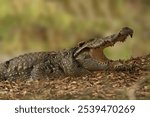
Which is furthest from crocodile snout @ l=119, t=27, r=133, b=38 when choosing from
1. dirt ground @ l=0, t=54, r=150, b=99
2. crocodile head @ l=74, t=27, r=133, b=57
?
dirt ground @ l=0, t=54, r=150, b=99

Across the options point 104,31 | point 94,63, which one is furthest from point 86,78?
point 104,31

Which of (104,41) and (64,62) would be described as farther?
(64,62)

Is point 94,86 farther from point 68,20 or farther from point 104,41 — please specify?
point 68,20

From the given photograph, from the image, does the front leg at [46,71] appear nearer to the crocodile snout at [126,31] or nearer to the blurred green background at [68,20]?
the blurred green background at [68,20]

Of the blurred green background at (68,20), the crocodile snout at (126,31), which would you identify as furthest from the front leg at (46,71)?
the crocodile snout at (126,31)

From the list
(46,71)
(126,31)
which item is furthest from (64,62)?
(126,31)

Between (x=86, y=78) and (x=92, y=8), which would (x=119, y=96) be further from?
(x=92, y=8)
